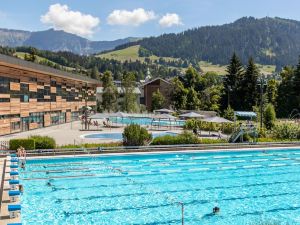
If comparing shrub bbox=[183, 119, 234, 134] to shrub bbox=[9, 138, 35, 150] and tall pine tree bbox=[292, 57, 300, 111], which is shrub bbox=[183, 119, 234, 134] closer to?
shrub bbox=[9, 138, 35, 150]

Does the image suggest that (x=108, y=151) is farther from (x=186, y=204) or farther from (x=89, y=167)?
(x=186, y=204)

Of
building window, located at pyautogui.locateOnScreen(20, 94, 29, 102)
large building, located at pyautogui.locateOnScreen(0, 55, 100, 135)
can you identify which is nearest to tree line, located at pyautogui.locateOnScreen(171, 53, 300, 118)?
large building, located at pyautogui.locateOnScreen(0, 55, 100, 135)

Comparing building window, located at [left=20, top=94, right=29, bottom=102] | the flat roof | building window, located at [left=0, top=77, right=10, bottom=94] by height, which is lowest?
building window, located at [left=20, top=94, right=29, bottom=102]

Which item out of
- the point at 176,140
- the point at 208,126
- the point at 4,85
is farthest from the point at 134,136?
the point at 208,126

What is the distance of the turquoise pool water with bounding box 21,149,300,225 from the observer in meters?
13.2

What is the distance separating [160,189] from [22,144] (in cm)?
1084

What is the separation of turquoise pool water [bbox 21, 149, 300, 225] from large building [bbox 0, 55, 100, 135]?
11.9m

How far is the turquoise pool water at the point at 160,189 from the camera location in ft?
43.4

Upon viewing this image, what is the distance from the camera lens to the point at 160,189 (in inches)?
671

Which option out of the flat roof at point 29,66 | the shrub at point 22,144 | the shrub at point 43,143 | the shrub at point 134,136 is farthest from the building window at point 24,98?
the shrub at point 134,136

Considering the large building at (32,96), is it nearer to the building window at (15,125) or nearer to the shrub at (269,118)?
the building window at (15,125)

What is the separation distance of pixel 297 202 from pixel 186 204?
4642 mm

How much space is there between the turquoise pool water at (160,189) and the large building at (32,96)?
11.9 metres

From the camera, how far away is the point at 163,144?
2758 centimetres
